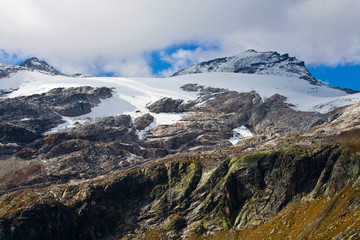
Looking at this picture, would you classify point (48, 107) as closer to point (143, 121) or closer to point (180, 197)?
point (143, 121)

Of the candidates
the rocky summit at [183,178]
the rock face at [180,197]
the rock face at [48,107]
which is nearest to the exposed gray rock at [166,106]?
the rocky summit at [183,178]

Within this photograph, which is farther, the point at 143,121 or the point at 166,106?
the point at 166,106

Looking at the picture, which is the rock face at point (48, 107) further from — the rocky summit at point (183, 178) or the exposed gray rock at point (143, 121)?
the exposed gray rock at point (143, 121)

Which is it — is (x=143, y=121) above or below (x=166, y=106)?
below

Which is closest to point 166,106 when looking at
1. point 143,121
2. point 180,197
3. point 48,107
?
point 143,121

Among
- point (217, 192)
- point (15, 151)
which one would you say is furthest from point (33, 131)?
point (217, 192)

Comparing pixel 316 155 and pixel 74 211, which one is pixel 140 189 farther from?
pixel 316 155

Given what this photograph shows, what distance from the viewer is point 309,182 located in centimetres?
6106

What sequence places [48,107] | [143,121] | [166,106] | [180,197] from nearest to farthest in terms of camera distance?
[180,197]
[143,121]
[48,107]
[166,106]

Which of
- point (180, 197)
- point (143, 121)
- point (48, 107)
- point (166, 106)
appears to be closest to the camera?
point (180, 197)

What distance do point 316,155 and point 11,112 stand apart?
142346 millimetres

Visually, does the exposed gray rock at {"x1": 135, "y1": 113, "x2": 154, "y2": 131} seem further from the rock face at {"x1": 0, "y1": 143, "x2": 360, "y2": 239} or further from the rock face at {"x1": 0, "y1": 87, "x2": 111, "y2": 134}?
the rock face at {"x1": 0, "y1": 143, "x2": 360, "y2": 239}

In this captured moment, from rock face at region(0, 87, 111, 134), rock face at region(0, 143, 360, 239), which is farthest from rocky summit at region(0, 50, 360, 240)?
rock face at region(0, 87, 111, 134)

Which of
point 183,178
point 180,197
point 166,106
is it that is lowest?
point 180,197
